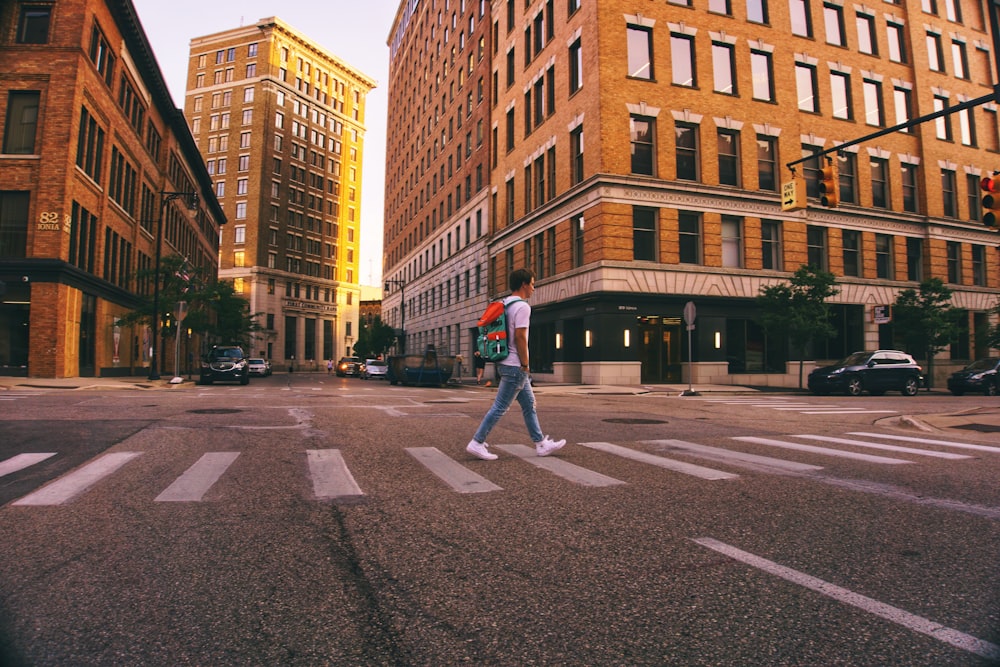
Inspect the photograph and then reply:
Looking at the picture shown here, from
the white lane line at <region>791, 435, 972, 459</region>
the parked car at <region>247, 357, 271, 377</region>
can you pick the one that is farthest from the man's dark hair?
the parked car at <region>247, 357, 271, 377</region>

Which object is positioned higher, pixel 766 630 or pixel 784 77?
pixel 784 77

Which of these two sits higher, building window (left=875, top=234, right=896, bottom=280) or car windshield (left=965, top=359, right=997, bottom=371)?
building window (left=875, top=234, right=896, bottom=280)

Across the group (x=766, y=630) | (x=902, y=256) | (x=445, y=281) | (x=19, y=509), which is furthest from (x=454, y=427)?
(x=445, y=281)

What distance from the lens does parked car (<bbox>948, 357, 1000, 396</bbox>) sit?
2270 centimetres

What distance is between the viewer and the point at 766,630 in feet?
7.57

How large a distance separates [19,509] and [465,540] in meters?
3.22

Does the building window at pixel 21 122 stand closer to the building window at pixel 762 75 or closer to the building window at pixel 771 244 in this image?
the building window at pixel 762 75

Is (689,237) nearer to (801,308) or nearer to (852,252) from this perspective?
(801,308)

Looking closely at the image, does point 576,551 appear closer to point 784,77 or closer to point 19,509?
point 19,509

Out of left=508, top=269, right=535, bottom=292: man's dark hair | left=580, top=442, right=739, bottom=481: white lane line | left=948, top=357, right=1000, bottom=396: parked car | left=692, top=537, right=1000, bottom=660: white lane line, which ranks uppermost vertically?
left=508, top=269, right=535, bottom=292: man's dark hair

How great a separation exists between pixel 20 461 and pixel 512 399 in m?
5.04

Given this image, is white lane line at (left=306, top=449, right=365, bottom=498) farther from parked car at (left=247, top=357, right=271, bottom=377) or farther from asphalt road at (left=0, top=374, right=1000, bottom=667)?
parked car at (left=247, top=357, right=271, bottom=377)

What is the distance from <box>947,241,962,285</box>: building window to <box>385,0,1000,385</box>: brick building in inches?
3.1

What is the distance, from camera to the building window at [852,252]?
30438 mm
